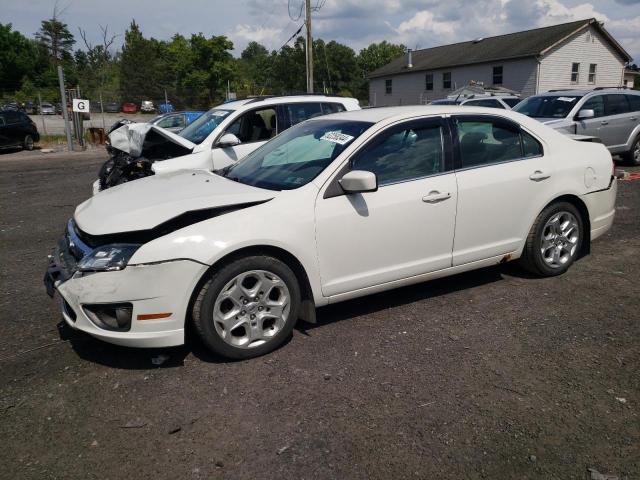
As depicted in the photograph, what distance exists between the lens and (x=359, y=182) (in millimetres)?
3641

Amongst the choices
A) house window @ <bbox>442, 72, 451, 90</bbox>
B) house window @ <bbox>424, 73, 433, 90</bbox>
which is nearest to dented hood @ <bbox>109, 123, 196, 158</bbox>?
house window @ <bbox>442, 72, 451, 90</bbox>

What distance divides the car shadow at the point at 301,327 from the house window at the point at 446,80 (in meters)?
37.2

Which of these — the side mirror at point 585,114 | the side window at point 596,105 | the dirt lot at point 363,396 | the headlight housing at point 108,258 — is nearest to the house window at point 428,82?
the side window at point 596,105

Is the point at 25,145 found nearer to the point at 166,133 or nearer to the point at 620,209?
the point at 166,133

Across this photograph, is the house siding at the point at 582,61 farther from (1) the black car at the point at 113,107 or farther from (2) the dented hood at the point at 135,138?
(2) the dented hood at the point at 135,138

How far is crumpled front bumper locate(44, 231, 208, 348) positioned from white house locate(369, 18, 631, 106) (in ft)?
113

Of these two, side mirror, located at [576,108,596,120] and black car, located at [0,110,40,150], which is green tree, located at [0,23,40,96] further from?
side mirror, located at [576,108,596,120]

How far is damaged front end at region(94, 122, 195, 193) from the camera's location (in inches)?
270

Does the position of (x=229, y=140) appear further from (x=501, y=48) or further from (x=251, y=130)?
(x=501, y=48)

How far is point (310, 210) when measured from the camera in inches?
145

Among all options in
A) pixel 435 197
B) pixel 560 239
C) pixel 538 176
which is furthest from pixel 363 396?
pixel 560 239

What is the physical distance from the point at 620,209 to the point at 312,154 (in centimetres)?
586

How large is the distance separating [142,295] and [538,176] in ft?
11.2

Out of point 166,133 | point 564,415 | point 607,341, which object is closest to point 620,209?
point 607,341
